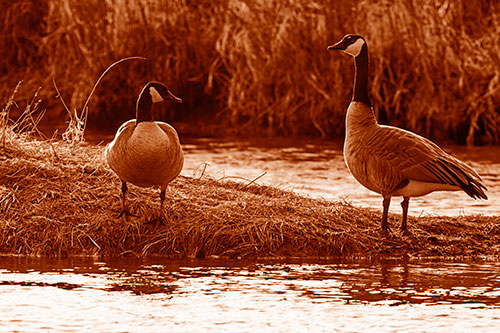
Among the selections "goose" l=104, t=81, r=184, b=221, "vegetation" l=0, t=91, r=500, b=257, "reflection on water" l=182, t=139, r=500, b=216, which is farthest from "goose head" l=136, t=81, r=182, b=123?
"reflection on water" l=182, t=139, r=500, b=216

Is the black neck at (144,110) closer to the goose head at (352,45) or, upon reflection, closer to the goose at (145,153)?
the goose at (145,153)

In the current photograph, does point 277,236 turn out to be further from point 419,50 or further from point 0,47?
point 0,47

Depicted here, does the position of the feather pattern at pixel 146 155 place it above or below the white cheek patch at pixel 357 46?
below

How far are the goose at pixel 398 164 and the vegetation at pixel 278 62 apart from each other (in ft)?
26.1

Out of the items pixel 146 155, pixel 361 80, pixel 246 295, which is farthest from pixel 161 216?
pixel 361 80

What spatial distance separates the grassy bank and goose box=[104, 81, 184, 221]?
0.27m

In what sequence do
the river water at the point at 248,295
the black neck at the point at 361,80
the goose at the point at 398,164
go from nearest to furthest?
the river water at the point at 248,295 → the goose at the point at 398,164 → the black neck at the point at 361,80

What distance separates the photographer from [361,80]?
→ 9203 mm

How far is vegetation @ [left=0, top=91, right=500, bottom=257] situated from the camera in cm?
858

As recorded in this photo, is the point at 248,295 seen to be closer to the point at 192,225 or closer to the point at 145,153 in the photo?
the point at 192,225

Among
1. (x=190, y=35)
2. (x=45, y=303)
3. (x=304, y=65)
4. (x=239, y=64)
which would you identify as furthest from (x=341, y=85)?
(x=45, y=303)

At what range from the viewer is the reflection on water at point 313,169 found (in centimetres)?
1142

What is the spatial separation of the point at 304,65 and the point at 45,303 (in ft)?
36.9

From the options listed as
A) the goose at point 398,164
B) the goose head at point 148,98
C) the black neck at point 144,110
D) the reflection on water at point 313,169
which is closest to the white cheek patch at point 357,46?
the goose at point 398,164
